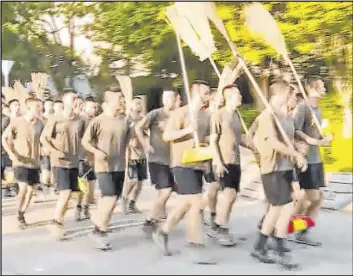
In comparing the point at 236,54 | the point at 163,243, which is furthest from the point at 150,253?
the point at 236,54

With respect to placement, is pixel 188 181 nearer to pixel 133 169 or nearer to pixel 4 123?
pixel 133 169

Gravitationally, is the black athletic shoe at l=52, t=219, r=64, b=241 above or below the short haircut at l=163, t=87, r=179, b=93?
below

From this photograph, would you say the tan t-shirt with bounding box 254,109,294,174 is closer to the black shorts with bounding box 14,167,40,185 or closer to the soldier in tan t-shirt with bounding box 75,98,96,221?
the soldier in tan t-shirt with bounding box 75,98,96,221

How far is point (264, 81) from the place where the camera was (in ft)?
10.0

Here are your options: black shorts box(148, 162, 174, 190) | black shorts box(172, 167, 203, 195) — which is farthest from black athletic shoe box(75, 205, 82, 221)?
black shorts box(172, 167, 203, 195)

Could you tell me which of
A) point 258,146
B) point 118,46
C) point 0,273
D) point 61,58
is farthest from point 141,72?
point 0,273

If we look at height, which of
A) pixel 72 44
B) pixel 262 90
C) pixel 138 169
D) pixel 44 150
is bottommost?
pixel 138 169

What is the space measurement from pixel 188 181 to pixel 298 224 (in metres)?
0.54

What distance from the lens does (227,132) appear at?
3072mm

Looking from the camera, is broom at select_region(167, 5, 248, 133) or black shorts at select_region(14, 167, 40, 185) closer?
broom at select_region(167, 5, 248, 133)

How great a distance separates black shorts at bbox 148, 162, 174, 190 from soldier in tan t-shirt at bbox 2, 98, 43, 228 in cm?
54

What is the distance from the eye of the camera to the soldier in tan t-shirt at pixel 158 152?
308 cm

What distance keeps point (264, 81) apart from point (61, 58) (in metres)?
0.94

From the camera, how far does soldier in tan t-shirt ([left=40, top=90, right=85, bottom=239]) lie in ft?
10.2
